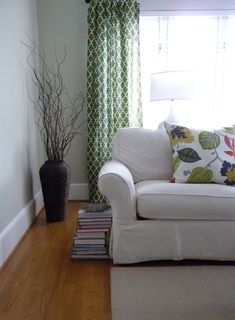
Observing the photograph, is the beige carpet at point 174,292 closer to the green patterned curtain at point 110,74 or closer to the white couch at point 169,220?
the white couch at point 169,220

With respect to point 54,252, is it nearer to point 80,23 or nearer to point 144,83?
point 144,83

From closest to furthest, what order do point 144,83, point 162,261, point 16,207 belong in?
point 162,261 → point 16,207 → point 144,83

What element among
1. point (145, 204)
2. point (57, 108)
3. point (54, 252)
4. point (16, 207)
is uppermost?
point (57, 108)

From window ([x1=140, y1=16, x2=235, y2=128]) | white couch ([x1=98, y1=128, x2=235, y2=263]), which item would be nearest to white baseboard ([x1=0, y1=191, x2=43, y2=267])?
white couch ([x1=98, y1=128, x2=235, y2=263])

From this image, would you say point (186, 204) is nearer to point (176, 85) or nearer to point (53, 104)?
point (176, 85)

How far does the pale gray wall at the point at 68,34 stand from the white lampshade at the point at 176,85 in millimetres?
903

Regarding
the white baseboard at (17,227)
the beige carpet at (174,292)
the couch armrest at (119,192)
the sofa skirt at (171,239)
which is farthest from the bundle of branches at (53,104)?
the beige carpet at (174,292)

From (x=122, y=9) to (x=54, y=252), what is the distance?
2337mm

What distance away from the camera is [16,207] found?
2.28 m

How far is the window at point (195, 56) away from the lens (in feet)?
10.3

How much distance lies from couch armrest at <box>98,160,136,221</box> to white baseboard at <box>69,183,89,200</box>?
1.50 m

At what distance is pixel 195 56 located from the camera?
320 cm

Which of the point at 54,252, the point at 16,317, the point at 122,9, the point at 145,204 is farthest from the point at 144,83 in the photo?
the point at 16,317

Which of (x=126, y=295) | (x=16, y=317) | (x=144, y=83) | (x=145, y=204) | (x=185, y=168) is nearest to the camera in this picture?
(x=16, y=317)
